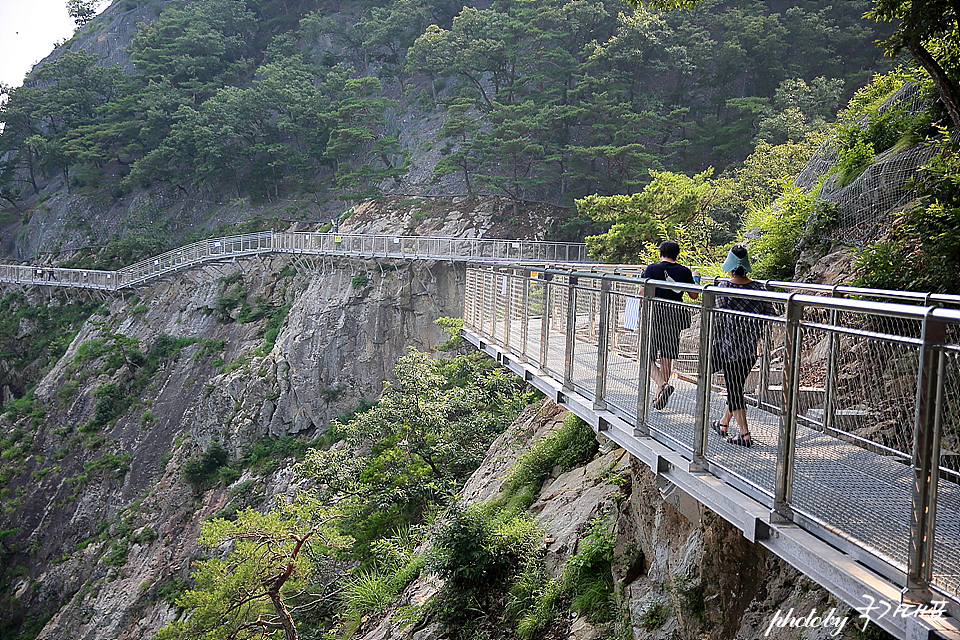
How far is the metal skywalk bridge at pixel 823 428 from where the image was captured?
2381 millimetres

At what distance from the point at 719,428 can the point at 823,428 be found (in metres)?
0.71

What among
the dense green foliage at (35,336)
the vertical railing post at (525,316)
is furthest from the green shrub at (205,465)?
the vertical railing post at (525,316)

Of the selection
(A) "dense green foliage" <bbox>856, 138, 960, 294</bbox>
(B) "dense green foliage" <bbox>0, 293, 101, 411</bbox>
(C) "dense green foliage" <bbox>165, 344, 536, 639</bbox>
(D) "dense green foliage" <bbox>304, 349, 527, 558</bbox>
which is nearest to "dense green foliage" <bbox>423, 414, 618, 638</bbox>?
(C) "dense green foliage" <bbox>165, 344, 536, 639</bbox>

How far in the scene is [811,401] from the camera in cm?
497

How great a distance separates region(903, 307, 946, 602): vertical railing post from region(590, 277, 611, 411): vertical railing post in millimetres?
3178

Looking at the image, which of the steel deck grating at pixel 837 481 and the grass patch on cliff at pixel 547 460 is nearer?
the steel deck grating at pixel 837 481

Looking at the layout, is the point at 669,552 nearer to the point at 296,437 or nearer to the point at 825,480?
the point at 825,480

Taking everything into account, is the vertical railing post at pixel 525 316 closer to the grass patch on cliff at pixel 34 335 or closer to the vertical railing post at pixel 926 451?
the vertical railing post at pixel 926 451

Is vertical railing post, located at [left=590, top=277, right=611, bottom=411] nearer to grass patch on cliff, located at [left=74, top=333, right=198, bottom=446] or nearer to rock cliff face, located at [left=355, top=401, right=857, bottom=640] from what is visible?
rock cliff face, located at [left=355, top=401, right=857, bottom=640]

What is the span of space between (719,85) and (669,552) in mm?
38092

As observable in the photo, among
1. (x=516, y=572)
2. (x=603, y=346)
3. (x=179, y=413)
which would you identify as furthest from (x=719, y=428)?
(x=179, y=413)

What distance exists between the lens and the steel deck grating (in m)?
2.67

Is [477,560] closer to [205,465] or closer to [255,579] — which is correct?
[255,579]

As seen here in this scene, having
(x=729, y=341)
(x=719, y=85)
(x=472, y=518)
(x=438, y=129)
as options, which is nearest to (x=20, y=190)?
(x=438, y=129)
